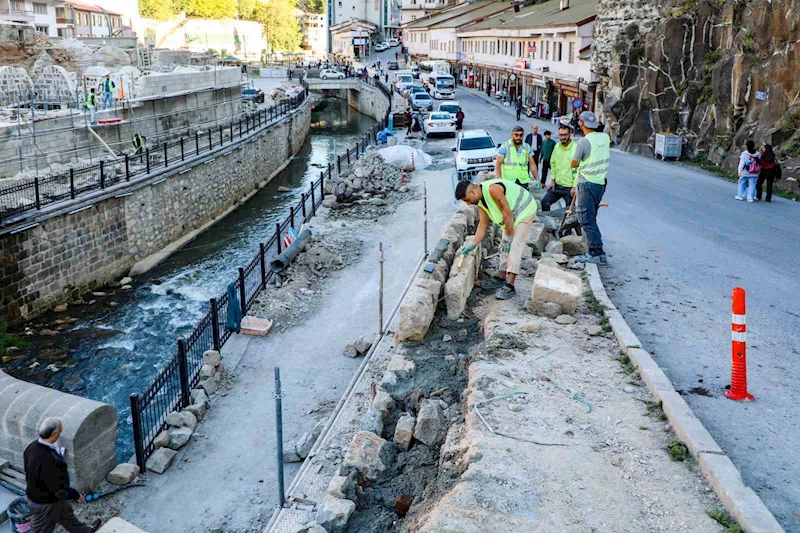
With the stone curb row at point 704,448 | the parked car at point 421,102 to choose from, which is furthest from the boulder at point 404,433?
the parked car at point 421,102

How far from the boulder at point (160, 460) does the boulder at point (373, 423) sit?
10.5 feet

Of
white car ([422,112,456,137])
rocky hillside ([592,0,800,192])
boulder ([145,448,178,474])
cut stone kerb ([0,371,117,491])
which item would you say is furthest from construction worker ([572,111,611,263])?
white car ([422,112,456,137])

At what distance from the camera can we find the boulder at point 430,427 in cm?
677

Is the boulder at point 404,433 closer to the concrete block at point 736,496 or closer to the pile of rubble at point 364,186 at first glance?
the concrete block at point 736,496

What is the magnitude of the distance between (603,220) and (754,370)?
7131 mm

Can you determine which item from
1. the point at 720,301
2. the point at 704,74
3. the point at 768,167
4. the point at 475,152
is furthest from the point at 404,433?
the point at 704,74

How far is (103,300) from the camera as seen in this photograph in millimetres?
18891

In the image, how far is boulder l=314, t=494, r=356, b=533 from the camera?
5.75 m

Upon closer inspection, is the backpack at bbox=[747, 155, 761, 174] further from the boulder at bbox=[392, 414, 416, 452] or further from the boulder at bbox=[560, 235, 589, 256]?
the boulder at bbox=[392, 414, 416, 452]

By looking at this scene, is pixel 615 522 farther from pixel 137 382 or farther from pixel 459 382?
pixel 137 382

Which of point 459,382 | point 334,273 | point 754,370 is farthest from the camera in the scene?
point 334,273

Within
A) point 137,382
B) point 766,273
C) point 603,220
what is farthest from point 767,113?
point 137,382

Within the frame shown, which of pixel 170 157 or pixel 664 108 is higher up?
pixel 664 108

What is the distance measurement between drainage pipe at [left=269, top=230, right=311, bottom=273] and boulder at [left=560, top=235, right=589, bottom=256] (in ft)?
23.7
